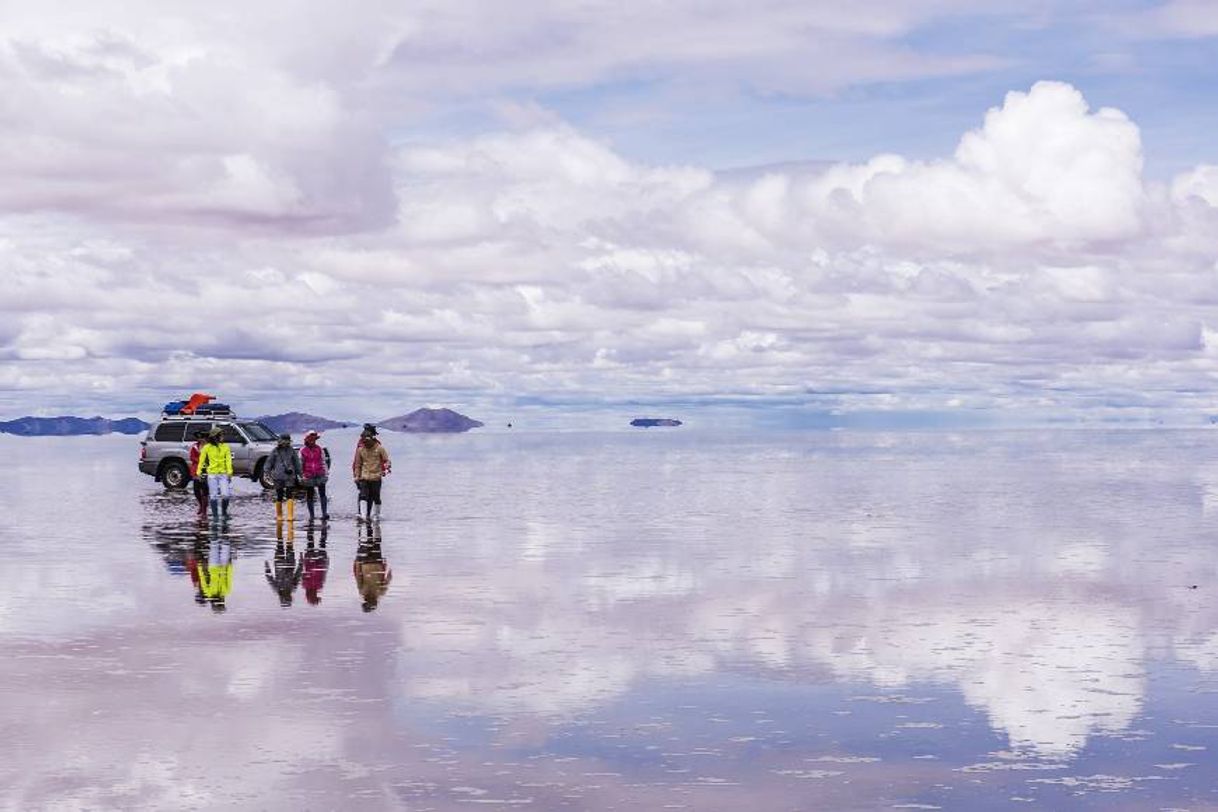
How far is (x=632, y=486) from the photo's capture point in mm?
60125

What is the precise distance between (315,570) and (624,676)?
10861mm

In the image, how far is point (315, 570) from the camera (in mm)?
24266

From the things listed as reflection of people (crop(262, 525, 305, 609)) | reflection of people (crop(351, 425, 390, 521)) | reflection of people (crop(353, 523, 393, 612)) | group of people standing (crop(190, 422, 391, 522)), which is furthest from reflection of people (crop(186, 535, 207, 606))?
reflection of people (crop(351, 425, 390, 521))

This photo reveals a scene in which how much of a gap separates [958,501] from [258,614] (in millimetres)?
31478

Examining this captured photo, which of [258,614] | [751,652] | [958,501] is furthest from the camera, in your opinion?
[958,501]

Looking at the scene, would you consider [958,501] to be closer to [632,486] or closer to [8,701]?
[632,486]

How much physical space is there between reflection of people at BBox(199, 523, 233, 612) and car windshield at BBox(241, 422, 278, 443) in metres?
20.5

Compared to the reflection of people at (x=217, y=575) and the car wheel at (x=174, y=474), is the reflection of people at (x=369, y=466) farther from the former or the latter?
the car wheel at (x=174, y=474)

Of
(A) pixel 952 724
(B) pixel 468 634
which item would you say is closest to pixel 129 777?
(A) pixel 952 724

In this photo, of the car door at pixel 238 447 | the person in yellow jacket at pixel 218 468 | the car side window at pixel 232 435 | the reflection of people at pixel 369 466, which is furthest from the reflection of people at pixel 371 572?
the car side window at pixel 232 435

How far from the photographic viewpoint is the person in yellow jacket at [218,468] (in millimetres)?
33125

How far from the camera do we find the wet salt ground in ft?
33.7

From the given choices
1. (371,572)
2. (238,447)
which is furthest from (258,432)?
(371,572)

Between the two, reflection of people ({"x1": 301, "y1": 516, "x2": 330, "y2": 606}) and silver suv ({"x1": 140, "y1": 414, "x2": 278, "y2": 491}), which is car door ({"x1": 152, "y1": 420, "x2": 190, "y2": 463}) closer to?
silver suv ({"x1": 140, "y1": 414, "x2": 278, "y2": 491})
